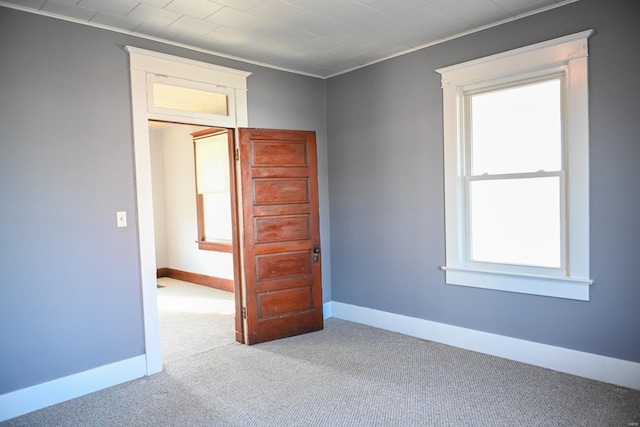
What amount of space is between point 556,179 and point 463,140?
0.84 m

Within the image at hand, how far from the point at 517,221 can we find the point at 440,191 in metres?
0.70

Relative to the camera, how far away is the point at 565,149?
3.16 meters

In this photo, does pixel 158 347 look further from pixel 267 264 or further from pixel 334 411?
pixel 334 411

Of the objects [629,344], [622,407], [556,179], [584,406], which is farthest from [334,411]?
[556,179]

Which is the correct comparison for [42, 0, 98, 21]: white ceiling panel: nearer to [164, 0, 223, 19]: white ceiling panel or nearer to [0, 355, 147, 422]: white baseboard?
[164, 0, 223, 19]: white ceiling panel

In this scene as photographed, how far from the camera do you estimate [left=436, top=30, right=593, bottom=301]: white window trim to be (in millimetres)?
3037

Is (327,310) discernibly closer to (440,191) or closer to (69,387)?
(440,191)

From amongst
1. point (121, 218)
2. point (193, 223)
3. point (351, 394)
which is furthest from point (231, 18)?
point (193, 223)

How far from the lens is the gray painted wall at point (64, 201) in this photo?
2822mm

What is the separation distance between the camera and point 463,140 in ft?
12.3

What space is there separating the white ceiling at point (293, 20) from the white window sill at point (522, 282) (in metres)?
2.04

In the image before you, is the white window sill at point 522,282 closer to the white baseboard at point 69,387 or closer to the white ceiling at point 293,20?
the white ceiling at point 293,20

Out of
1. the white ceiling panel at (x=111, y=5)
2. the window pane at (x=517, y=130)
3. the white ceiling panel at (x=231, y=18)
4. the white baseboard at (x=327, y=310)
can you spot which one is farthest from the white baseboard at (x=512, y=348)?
the white ceiling panel at (x=111, y=5)

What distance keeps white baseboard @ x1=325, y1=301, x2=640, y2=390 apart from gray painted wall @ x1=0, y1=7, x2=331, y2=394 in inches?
91.3
